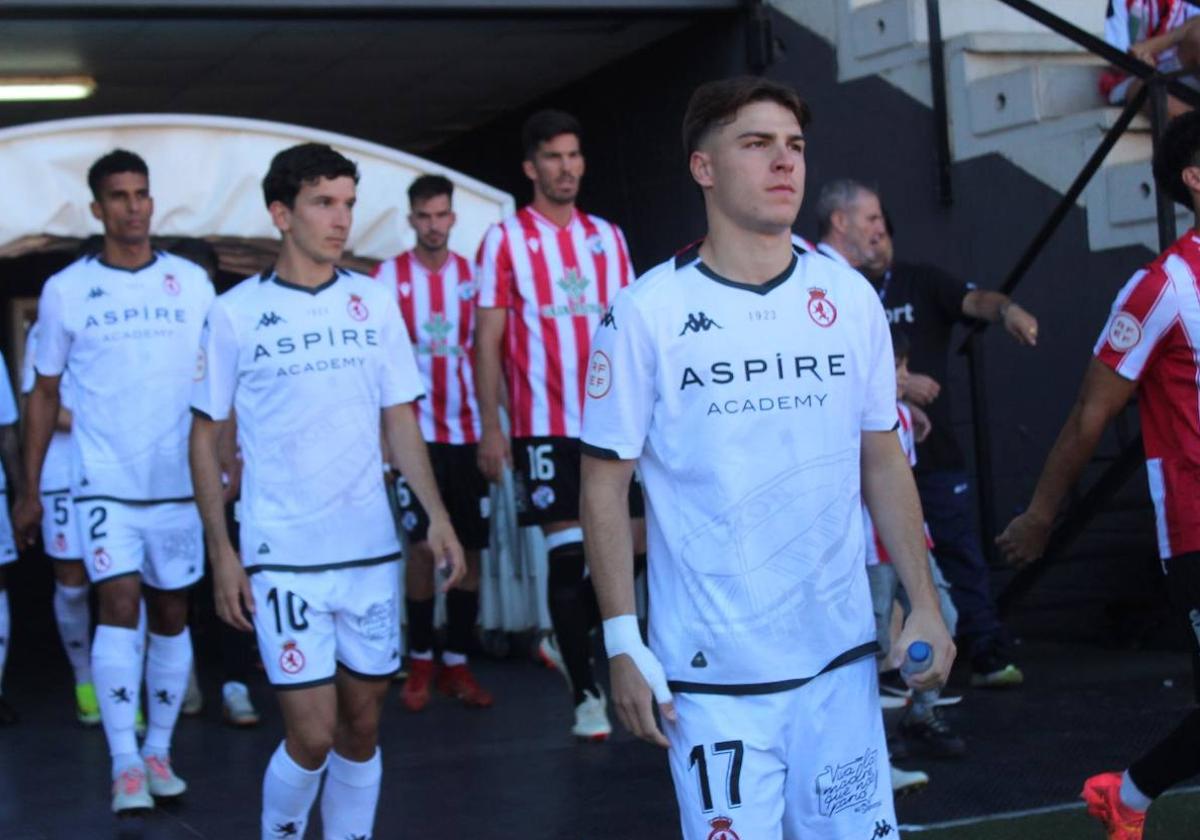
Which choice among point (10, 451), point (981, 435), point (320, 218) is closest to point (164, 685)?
point (10, 451)

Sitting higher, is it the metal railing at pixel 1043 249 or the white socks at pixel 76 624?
the metal railing at pixel 1043 249

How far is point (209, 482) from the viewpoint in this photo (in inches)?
207

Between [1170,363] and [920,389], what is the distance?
2298 millimetres

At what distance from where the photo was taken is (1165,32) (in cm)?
897

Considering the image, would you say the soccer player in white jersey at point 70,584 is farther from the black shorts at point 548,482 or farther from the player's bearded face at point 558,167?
the player's bearded face at point 558,167

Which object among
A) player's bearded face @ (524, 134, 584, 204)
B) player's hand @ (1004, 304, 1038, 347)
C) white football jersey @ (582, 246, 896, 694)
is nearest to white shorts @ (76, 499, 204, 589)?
player's bearded face @ (524, 134, 584, 204)

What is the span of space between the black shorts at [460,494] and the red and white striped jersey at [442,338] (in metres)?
0.06

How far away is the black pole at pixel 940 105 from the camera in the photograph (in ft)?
30.9

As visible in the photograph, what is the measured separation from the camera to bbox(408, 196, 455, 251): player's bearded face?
873cm

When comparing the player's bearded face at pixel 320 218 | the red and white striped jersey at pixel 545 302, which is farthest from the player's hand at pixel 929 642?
the red and white striped jersey at pixel 545 302

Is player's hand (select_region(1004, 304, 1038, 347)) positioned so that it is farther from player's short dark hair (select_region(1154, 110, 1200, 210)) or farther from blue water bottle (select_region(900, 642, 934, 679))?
blue water bottle (select_region(900, 642, 934, 679))

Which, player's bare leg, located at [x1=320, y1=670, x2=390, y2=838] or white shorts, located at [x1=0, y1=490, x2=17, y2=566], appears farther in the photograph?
white shorts, located at [x1=0, y1=490, x2=17, y2=566]

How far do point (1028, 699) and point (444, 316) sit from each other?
3307mm

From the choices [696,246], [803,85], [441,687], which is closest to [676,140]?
[803,85]
